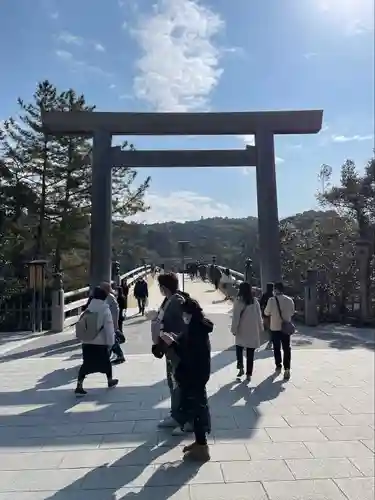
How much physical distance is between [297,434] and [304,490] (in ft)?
4.00

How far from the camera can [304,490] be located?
11.3 feet

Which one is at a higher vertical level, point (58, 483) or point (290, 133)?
point (290, 133)

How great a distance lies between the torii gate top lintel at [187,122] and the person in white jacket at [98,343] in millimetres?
6240

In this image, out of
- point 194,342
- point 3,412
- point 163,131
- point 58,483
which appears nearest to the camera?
point 58,483

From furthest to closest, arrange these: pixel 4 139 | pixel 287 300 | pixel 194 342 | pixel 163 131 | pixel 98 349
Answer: pixel 4 139
pixel 163 131
pixel 287 300
pixel 98 349
pixel 194 342

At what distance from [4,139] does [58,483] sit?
1669 cm

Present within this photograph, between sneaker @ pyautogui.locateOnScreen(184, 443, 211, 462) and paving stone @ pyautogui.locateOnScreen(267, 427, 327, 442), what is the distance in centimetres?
91

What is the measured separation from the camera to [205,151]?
11.3m

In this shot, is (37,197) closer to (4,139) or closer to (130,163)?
(4,139)

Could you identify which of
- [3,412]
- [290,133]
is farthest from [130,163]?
[3,412]

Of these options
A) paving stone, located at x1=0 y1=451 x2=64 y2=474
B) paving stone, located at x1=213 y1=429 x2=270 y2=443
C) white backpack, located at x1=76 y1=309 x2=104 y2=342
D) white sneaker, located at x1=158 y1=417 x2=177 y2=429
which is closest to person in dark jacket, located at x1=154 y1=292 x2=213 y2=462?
paving stone, located at x1=213 y1=429 x2=270 y2=443

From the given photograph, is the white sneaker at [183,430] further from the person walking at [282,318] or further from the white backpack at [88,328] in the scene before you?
the person walking at [282,318]

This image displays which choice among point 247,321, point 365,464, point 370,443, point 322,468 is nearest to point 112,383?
point 247,321

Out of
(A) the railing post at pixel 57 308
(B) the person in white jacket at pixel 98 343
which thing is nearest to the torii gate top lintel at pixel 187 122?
(A) the railing post at pixel 57 308
